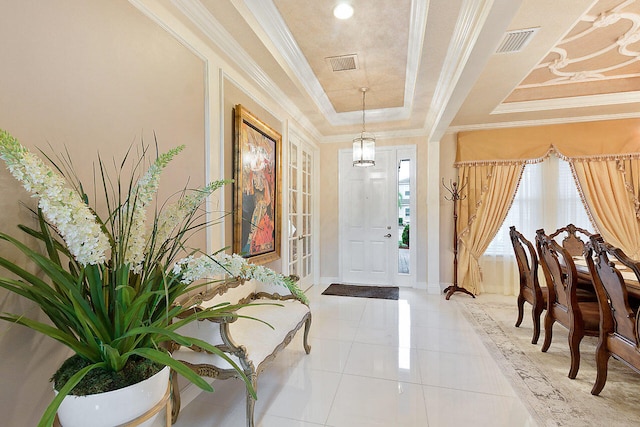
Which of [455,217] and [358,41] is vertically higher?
[358,41]

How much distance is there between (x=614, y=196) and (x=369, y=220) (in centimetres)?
343

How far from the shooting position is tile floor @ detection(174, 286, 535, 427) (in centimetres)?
178

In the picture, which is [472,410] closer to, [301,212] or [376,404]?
[376,404]

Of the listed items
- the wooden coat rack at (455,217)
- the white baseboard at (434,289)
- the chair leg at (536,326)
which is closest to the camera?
the chair leg at (536,326)

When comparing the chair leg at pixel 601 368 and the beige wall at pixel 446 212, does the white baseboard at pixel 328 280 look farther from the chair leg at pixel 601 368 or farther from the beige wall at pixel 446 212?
the chair leg at pixel 601 368

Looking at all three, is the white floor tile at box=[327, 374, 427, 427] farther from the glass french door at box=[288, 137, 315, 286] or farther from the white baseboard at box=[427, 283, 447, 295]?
the white baseboard at box=[427, 283, 447, 295]

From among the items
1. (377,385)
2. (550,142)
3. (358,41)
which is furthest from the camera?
(550,142)

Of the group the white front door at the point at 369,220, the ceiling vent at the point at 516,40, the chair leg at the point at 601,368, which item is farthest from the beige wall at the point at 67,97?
the white front door at the point at 369,220

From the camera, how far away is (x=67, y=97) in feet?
4.26

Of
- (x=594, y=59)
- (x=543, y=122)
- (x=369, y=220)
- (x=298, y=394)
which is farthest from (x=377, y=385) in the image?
(x=543, y=122)

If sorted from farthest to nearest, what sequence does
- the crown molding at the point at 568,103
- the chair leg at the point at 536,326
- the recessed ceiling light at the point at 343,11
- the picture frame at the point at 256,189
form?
1. the crown molding at the point at 568,103
2. the chair leg at the point at 536,326
3. the picture frame at the point at 256,189
4. the recessed ceiling light at the point at 343,11

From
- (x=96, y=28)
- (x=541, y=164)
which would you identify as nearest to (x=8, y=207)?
(x=96, y=28)

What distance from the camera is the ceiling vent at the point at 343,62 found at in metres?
2.79

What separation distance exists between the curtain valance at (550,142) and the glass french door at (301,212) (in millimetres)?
2443
